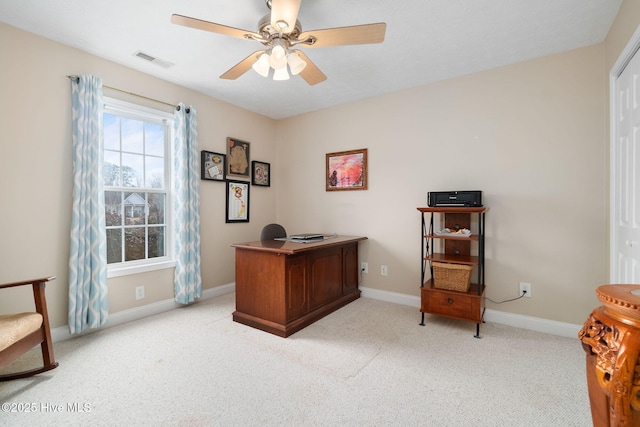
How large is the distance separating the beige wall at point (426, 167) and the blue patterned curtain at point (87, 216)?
132 millimetres

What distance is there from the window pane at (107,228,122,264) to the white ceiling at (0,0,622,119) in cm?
144

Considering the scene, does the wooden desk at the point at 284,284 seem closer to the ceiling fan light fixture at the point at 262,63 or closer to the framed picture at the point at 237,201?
the framed picture at the point at 237,201

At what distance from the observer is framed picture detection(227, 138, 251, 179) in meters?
3.72

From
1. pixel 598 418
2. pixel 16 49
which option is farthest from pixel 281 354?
pixel 16 49

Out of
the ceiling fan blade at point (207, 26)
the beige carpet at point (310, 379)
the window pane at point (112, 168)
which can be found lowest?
the beige carpet at point (310, 379)

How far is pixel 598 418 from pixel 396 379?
1.10 m

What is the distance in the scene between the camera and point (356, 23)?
2121 mm

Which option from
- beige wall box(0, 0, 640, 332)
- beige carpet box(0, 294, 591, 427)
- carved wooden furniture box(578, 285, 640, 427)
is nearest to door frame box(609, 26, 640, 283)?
beige wall box(0, 0, 640, 332)

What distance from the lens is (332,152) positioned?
3.88 meters

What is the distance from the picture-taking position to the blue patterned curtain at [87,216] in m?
2.37

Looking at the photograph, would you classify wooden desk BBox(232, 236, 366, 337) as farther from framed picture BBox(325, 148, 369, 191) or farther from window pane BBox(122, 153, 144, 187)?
window pane BBox(122, 153, 144, 187)

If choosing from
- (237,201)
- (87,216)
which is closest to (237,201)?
(237,201)

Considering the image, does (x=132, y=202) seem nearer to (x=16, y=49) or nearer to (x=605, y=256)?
(x=16, y=49)

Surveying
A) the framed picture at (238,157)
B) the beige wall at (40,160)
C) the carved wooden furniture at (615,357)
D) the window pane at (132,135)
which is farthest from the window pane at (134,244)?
the carved wooden furniture at (615,357)
